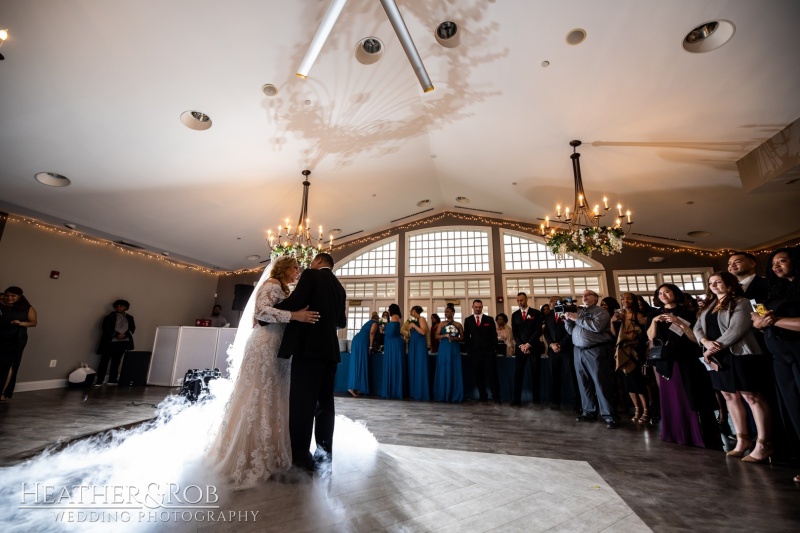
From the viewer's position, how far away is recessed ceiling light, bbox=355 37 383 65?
347 cm

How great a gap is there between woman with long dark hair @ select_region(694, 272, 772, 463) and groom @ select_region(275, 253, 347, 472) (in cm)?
281

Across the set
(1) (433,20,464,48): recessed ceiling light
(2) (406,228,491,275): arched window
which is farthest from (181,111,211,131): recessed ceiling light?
(2) (406,228,491,275): arched window

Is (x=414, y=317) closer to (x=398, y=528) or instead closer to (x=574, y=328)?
(x=574, y=328)

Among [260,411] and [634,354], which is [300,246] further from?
[634,354]

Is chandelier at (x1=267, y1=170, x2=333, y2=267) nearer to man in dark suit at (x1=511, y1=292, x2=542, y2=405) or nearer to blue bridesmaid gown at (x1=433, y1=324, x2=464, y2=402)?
blue bridesmaid gown at (x1=433, y1=324, x2=464, y2=402)

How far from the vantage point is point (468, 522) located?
1.42 metres

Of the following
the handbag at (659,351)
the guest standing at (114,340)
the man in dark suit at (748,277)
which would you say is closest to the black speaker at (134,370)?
the guest standing at (114,340)

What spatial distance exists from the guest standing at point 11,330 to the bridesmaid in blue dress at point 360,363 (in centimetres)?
454

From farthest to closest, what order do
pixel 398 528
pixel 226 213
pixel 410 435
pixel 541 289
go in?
1. pixel 541 289
2. pixel 226 213
3. pixel 410 435
4. pixel 398 528

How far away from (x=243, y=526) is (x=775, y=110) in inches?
223

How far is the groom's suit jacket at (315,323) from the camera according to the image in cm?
199

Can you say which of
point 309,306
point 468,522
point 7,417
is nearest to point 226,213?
point 7,417

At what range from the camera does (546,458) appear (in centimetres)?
231

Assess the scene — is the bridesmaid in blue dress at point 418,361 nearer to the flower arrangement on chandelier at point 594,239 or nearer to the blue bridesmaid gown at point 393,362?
the blue bridesmaid gown at point 393,362
